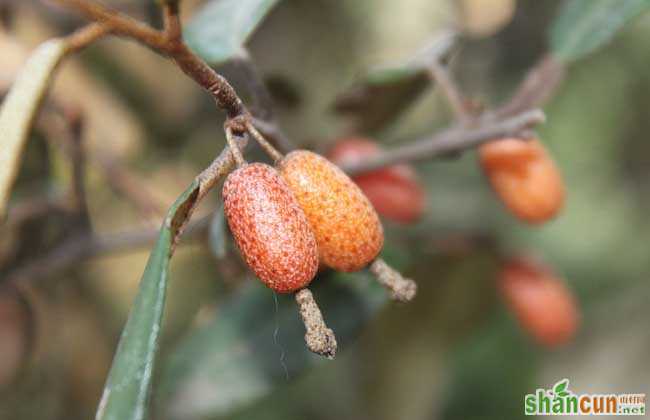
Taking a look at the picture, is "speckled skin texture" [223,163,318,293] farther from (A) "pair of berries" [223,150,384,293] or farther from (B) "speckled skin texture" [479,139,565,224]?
(B) "speckled skin texture" [479,139,565,224]

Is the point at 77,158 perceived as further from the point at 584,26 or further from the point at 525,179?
the point at 584,26

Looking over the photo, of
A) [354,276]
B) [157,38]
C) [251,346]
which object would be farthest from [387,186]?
[157,38]

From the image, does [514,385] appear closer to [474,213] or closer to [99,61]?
[474,213]

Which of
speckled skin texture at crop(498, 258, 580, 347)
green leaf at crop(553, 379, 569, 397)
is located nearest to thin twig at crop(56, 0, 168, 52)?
speckled skin texture at crop(498, 258, 580, 347)

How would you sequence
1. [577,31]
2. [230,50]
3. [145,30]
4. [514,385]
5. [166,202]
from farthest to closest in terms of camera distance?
[514,385] → [166,202] → [577,31] → [230,50] → [145,30]

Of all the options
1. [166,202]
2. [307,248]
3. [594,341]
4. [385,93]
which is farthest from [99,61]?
[594,341]

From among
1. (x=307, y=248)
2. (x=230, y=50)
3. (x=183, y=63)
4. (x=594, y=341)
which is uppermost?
(x=594, y=341)
